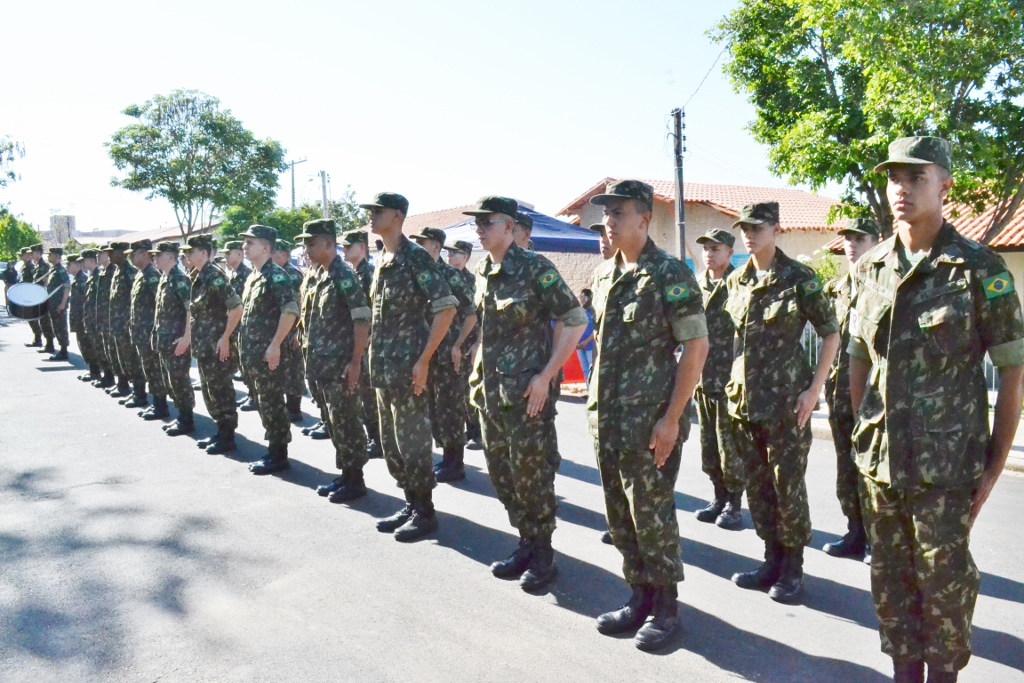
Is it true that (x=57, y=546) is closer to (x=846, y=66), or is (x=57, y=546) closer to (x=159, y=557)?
(x=159, y=557)

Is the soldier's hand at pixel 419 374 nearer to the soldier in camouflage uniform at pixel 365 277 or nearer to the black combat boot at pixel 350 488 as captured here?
the black combat boot at pixel 350 488

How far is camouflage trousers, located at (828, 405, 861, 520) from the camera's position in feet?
15.7

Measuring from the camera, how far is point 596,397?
3674 mm

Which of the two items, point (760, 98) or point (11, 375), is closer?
point (11, 375)

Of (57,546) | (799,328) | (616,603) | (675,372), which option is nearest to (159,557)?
(57,546)

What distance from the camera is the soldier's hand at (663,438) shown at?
11.4 feet

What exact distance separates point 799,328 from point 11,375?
1292 cm

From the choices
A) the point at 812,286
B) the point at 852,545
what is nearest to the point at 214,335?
the point at 812,286

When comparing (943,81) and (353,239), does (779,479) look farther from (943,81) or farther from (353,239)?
(943,81)

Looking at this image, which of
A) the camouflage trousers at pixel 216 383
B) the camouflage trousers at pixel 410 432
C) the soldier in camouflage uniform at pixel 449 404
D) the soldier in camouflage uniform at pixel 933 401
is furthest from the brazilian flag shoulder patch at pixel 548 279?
the camouflage trousers at pixel 216 383

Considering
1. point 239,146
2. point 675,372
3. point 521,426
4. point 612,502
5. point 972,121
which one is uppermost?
point 239,146

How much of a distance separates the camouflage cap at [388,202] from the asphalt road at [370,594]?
6.69ft

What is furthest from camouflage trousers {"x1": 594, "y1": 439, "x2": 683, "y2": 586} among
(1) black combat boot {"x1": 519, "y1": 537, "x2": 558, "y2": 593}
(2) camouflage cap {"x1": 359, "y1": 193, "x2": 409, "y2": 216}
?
(2) camouflage cap {"x1": 359, "y1": 193, "x2": 409, "y2": 216}

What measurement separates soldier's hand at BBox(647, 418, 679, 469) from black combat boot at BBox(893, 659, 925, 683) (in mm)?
1126
